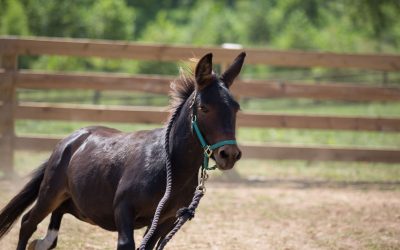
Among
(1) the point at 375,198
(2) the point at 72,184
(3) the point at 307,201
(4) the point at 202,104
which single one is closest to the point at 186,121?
(4) the point at 202,104

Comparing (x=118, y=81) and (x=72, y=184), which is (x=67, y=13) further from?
(x=72, y=184)

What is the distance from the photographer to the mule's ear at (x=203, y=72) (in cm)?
394

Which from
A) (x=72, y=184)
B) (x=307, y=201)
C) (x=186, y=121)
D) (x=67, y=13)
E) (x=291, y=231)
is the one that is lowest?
(x=67, y=13)

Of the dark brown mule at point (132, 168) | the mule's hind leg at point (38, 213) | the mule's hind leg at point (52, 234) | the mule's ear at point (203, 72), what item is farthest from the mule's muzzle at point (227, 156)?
the mule's hind leg at point (52, 234)

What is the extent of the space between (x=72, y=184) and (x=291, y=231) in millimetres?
2840

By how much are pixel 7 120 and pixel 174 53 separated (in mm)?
3068

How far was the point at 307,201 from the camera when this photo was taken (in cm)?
815

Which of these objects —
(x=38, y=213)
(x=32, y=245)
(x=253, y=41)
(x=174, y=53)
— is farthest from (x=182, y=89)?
(x=253, y=41)

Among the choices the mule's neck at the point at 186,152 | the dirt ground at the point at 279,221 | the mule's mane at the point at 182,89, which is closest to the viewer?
the mule's neck at the point at 186,152

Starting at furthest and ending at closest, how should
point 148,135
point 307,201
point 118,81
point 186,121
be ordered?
point 118,81 → point 307,201 → point 148,135 → point 186,121

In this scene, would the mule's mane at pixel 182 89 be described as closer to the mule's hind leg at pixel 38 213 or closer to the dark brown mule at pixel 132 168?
the dark brown mule at pixel 132 168

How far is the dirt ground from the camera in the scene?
595 centimetres

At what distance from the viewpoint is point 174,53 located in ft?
32.7

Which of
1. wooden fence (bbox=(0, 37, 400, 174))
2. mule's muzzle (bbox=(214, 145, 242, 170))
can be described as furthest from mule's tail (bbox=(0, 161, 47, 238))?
wooden fence (bbox=(0, 37, 400, 174))
